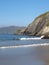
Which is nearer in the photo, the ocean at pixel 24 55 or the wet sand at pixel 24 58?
the wet sand at pixel 24 58

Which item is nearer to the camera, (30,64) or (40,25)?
(30,64)

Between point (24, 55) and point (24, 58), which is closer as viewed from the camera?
point (24, 58)

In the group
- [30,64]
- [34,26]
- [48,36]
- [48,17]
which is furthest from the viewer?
[34,26]

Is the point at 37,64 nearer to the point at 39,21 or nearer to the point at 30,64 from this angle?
the point at 30,64

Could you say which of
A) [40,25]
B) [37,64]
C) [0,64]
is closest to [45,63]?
[37,64]

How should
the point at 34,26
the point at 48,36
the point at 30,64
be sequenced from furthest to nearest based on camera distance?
the point at 34,26 < the point at 48,36 < the point at 30,64

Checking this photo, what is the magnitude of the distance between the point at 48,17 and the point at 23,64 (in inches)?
3844

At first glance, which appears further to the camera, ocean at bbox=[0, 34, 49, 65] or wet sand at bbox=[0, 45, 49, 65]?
ocean at bbox=[0, 34, 49, 65]

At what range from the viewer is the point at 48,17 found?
115 m

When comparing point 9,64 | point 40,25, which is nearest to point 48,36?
point 40,25

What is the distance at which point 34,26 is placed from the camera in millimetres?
122812

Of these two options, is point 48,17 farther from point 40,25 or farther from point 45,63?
point 45,63

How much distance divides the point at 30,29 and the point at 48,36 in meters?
56.6

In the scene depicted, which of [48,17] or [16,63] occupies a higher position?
[48,17]
